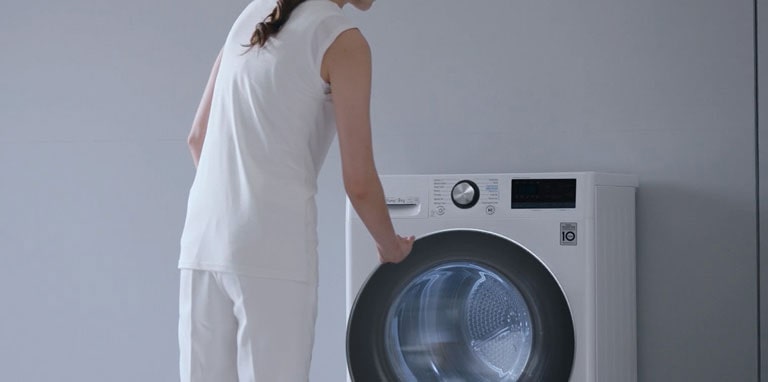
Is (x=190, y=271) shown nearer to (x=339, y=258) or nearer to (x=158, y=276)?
(x=339, y=258)

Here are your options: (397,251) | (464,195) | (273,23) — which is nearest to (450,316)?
(464,195)

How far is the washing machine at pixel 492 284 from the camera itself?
6.64ft

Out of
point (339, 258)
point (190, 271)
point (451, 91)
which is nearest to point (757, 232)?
point (451, 91)

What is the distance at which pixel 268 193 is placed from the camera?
1393 mm

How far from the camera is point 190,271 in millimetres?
1417

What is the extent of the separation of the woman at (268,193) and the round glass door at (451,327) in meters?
0.73

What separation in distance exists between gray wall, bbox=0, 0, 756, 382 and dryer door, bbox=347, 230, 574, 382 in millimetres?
545

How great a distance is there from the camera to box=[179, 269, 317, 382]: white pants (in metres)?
1.38

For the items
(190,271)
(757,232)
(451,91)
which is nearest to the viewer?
(190,271)

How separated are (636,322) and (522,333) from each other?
502 mm

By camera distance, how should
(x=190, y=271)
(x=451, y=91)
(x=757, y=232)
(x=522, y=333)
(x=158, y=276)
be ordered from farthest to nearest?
(x=158, y=276) → (x=451, y=91) → (x=757, y=232) → (x=522, y=333) → (x=190, y=271)

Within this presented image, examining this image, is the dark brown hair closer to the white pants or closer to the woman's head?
the woman's head

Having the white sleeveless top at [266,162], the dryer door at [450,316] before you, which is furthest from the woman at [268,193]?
the dryer door at [450,316]

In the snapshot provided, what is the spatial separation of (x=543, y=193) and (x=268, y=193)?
86 centimetres
